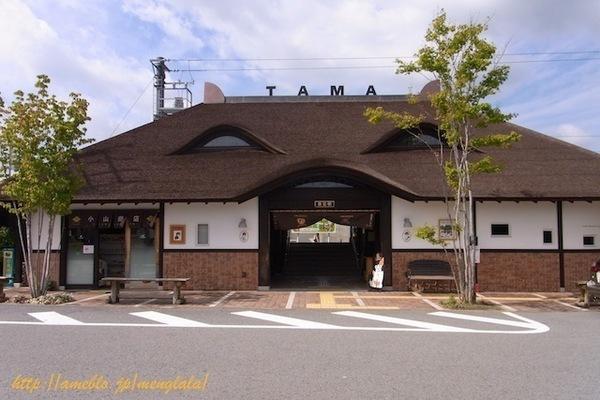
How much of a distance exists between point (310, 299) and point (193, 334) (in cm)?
558

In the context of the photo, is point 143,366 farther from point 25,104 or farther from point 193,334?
point 25,104

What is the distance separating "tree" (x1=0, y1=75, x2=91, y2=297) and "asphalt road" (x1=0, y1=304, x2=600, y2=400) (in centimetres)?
409

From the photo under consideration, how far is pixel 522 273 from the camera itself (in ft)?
53.9

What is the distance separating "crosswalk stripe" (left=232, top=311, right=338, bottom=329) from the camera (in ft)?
34.6

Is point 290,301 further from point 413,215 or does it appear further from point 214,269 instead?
point 413,215

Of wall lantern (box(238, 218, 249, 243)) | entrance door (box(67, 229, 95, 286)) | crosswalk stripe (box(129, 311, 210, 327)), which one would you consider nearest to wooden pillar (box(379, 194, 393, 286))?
wall lantern (box(238, 218, 249, 243))

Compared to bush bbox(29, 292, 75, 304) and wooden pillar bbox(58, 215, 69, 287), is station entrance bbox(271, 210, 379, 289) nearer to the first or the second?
bush bbox(29, 292, 75, 304)

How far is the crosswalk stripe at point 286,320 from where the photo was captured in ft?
34.6

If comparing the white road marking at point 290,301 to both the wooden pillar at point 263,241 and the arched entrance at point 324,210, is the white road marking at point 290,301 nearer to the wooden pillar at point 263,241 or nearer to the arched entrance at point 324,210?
the wooden pillar at point 263,241

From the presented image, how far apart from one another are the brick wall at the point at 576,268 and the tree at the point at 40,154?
14516mm

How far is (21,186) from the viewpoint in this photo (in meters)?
14.1

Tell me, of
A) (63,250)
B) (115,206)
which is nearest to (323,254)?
(115,206)

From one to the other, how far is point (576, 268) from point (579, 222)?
1.41 metres

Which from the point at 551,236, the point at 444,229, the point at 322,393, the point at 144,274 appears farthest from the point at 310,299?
the point at 322,393
